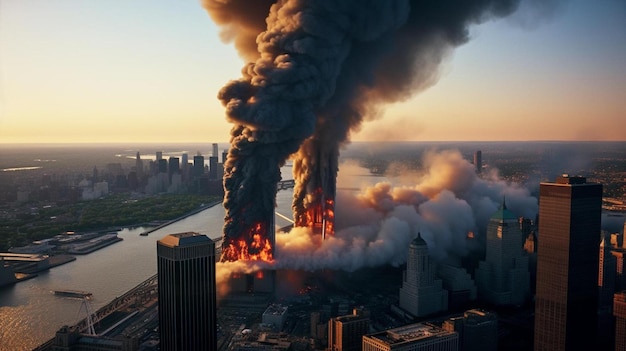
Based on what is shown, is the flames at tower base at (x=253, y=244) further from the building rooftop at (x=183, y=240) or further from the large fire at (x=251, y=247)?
the building rooftop at (x=183, y=240)

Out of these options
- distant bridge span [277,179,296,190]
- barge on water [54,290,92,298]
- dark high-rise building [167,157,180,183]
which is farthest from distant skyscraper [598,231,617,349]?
dark high-rise building [167,157,180,183]

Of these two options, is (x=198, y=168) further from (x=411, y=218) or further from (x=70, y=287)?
(x=411, y=218)

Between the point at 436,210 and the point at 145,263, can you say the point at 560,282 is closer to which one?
the point at 436,210

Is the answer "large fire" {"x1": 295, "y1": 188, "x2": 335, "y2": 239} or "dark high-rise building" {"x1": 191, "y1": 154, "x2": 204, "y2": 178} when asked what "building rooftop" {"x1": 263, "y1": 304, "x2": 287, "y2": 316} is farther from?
"dark high-rise building" {"x1": 191, "y1": 154, "x2": 204, "y2": 178}

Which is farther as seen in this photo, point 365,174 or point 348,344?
point 365,174

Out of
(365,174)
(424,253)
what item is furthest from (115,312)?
(365,174)

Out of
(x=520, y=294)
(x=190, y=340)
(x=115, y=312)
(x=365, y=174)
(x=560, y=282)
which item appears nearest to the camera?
(x=190, y=340)
